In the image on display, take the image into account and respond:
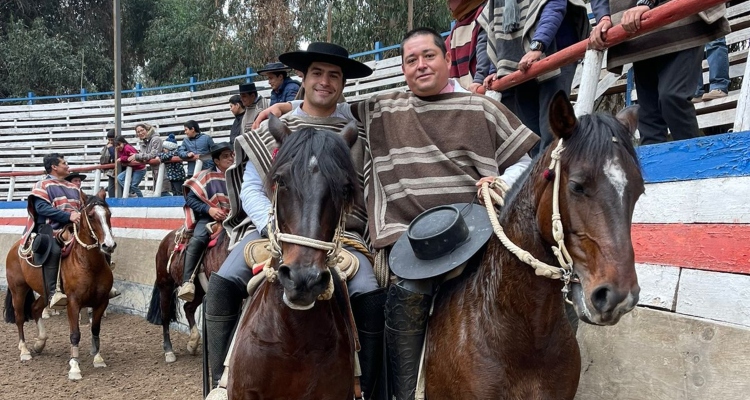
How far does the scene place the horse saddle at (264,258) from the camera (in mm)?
3076

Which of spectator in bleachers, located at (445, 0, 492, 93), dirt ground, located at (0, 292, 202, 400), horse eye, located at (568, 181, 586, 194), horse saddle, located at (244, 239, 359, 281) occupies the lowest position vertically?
dirt ground, located at (0, 292, 202, 400)

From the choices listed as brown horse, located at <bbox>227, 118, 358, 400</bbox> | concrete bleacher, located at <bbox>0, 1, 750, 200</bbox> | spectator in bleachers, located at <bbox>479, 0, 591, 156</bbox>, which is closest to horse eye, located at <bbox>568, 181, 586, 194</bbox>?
brown horse, located at <bbox>227, 118, 358, 400</bbox>

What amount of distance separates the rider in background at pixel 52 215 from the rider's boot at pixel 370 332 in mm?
6457

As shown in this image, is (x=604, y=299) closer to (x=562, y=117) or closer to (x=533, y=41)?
(x=562, y=117)

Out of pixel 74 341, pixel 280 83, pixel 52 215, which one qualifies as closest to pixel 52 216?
pixel 52 215

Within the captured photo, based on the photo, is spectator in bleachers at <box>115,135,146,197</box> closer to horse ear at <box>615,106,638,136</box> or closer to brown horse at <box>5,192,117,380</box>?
brown horse at <box>5,192,117,380</box>

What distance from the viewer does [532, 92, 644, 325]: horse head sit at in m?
1.96

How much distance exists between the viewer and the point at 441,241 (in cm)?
273

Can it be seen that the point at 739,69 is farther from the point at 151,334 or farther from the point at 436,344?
the point at 151,334

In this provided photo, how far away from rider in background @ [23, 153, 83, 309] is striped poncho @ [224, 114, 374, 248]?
5657mm

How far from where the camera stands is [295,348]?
284 centimetres

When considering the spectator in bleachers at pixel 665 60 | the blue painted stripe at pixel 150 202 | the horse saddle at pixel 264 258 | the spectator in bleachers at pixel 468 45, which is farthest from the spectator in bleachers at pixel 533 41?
the blue painted stripe at pixel 150 202

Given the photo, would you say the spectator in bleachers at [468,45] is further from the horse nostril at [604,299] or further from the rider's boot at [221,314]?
the horse nostril at [604,299]

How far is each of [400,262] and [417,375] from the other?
1.72 feet
